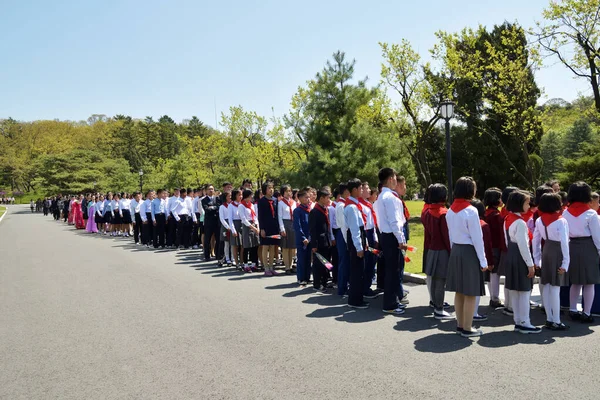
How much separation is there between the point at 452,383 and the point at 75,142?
104614 millimetres

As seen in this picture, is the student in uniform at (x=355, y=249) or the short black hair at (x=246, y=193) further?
the short black hair at (x=246, y=193)

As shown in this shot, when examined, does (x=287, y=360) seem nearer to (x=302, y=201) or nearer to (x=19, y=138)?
(x=302, y=201)

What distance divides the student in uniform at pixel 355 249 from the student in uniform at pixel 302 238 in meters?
2.19

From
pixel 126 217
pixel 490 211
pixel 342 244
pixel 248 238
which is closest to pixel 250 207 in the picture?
pixel 248 238

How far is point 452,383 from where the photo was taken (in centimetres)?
449

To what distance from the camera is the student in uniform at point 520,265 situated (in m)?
6.09

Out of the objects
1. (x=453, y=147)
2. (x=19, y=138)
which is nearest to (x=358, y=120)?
(x=453, y=147)

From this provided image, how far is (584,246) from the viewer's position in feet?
21.4

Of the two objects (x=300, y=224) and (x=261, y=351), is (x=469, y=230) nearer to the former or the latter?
(x=261, y=351)

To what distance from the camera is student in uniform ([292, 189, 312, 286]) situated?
33.0 ft

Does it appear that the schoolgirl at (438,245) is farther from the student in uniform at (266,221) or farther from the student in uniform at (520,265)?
the student in uniform at (266,221)

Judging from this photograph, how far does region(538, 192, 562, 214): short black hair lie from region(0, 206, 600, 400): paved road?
1575mm

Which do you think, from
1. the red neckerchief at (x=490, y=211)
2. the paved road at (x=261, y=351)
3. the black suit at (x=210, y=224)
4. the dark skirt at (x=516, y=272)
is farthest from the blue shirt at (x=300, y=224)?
the dark skirt at (x=516, y=272)

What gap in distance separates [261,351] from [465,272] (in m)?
2.67
